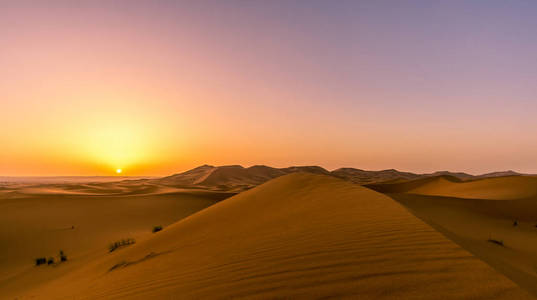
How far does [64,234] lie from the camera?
38.3 feet

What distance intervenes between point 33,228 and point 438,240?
16369 millimetres

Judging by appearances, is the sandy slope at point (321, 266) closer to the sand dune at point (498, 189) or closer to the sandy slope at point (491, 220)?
the sandy slope at point (491, 220)

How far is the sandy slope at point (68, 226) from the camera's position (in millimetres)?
A: 7250

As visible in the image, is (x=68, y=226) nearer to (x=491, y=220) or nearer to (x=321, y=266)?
(x=321, y=266)

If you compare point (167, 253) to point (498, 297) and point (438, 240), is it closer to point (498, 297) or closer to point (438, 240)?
point (438, 240)

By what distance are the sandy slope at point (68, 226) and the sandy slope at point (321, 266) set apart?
369 centimetres

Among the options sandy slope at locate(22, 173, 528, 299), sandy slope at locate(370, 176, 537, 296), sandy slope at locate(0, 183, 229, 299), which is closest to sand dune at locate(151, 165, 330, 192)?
sandy slope at locate(0, 183, 229, 299)

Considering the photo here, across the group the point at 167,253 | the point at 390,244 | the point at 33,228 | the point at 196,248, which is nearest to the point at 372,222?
the point at 390,244

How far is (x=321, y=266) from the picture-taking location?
2461mm

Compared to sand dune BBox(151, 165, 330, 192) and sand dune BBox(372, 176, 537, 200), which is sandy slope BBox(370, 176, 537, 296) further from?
Answer: sand dune BBox(151, 165, 330, 192)

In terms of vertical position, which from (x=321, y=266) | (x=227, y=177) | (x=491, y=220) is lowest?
(x=491, y=220)

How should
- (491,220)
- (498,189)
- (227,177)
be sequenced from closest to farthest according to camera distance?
(491,220) < (498,189) < (227,177)

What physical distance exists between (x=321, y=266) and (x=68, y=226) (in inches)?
604

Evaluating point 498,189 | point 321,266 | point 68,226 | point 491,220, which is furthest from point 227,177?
point 321,266
